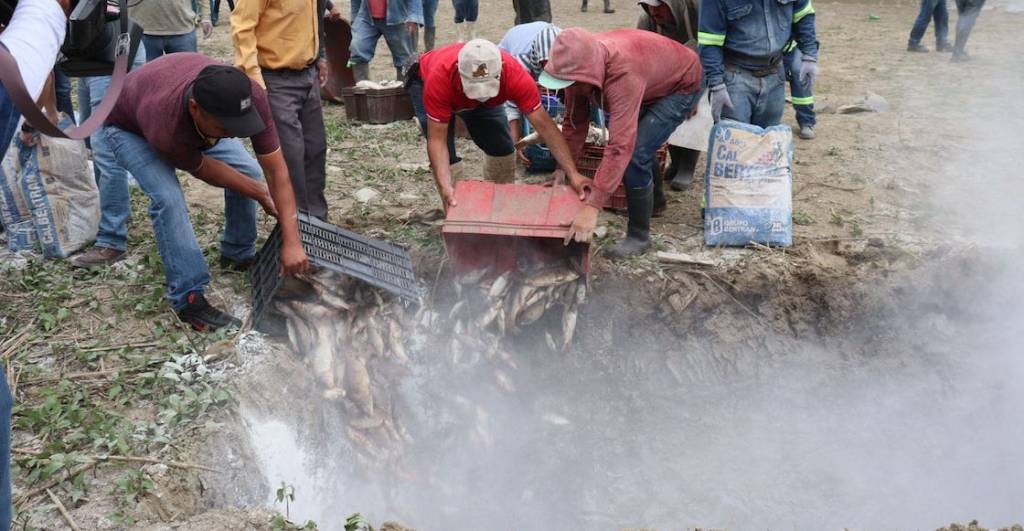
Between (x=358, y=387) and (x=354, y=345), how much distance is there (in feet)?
0.93

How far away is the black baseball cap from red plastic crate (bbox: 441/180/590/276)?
1.26 metres

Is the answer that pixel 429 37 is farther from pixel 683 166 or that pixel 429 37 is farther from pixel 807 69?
pixel 807 69

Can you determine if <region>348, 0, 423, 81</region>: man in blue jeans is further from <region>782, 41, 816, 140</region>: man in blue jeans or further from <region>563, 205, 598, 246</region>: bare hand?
<region>563, 205, 598, 246</region>: bare hand

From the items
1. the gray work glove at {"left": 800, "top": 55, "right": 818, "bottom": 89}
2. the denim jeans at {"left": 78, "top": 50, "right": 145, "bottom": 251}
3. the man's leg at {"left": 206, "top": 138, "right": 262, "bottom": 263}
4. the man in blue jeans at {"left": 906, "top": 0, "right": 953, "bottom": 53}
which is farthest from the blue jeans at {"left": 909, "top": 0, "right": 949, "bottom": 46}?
the denim jeans at {"left": 78, "top": 50, "right": 145, "bottom": 251}

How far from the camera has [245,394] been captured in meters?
3.71

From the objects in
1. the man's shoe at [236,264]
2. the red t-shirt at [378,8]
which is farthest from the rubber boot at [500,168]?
the red t-shirt at [378,8]

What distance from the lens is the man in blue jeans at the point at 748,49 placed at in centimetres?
491

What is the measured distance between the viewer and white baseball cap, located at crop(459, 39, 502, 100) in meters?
4.25

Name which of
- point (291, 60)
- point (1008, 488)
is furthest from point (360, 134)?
point (1008, 488)

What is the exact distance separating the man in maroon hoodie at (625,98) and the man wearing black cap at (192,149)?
4.96ft

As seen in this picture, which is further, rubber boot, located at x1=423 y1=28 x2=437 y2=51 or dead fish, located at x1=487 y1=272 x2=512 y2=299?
rubber boot, located at x1=423 y1=28 x2=437 y2=51

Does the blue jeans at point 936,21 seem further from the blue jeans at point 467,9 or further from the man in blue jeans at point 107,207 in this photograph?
the man in blue jeans at point 107,207

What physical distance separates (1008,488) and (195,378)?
4204 mm

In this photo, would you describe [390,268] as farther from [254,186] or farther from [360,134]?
[360,134]
